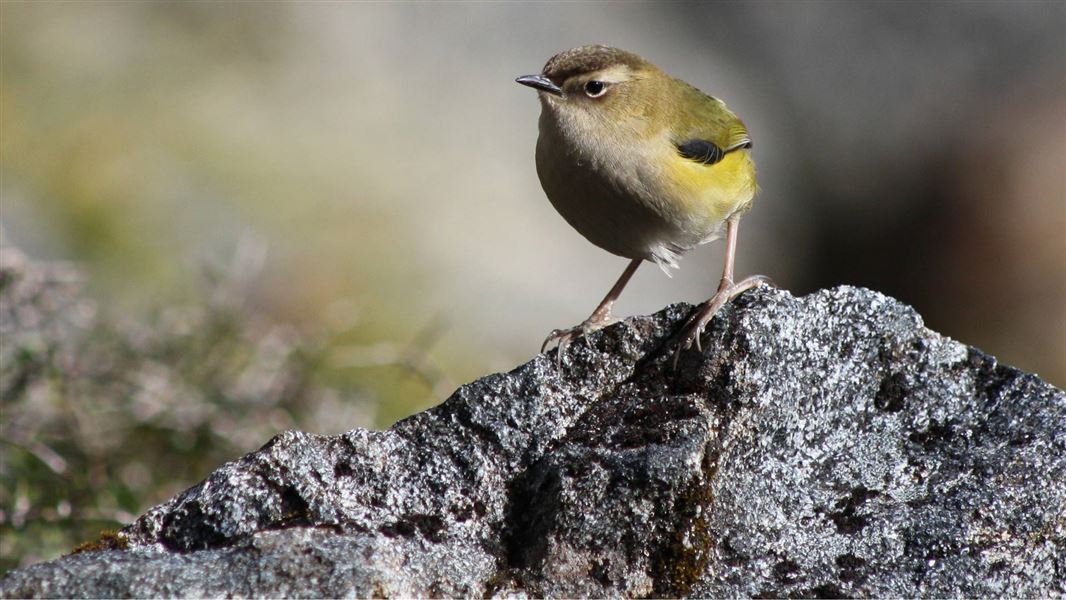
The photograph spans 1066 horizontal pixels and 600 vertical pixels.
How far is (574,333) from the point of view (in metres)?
4.29

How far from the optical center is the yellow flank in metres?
4.80

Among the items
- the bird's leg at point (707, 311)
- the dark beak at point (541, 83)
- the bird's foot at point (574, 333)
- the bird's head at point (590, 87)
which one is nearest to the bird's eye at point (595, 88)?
the bird's head at point (590, 87)

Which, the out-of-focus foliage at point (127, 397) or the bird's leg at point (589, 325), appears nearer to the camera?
the bird's leg at point (589, 325)

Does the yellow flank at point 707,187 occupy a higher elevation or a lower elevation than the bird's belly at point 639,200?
higher

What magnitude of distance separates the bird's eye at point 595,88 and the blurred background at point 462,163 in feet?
7.30

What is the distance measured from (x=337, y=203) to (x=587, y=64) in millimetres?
5520

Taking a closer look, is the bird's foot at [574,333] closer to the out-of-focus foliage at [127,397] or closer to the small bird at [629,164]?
the small bird at [629,164]

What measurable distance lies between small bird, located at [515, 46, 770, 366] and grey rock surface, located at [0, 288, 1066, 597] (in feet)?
3.04

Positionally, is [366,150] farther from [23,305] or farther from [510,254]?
[23,305]

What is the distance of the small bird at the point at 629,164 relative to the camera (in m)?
4.75

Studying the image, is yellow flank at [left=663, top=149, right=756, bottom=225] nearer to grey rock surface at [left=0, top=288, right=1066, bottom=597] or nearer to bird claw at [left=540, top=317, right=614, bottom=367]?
bird claw at [left=540, top=317, right=614, bottom=367]

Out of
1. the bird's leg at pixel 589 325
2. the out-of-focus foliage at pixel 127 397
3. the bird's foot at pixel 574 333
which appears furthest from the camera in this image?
the out-of-focus foliage at pixel 127 397

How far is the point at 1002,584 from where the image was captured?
3.04 meters

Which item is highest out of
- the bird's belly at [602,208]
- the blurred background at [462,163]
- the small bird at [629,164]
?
the blurred background at [462,163]
